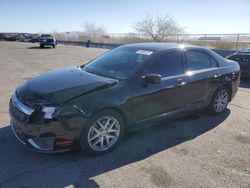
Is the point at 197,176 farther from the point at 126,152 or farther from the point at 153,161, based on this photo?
the point at 126,152

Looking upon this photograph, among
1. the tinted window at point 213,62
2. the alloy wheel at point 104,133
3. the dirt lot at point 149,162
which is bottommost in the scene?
the dirt lot at point 149,162

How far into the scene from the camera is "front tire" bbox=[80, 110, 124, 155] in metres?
3.55

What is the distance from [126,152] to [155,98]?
3.29ft

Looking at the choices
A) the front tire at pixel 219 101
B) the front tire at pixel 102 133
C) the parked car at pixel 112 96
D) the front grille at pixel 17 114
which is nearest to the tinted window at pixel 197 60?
the parked car at pixel 112 96

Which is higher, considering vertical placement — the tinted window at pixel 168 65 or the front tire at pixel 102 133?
the tinted window at pixel 168 65

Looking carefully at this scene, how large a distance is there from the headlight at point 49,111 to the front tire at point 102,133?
48 cm

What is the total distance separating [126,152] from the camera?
390 centimetres

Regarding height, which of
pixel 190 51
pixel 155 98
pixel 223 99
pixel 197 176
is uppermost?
pixel 190 51

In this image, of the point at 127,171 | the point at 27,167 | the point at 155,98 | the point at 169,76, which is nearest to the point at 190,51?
the point at 169,76

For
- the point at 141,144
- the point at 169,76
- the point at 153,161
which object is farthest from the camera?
the point at 169,76

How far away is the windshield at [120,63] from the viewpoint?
419 cm

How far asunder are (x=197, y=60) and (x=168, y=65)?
0.89 meters

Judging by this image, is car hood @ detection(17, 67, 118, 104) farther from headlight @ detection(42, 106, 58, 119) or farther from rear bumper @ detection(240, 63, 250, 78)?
rear bumper @ detection(240, 63, 250, 78)

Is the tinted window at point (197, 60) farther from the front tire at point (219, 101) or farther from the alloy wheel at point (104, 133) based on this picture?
the alloy wheel at point (104, 133)
